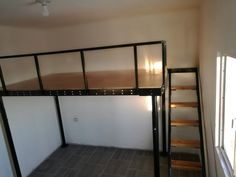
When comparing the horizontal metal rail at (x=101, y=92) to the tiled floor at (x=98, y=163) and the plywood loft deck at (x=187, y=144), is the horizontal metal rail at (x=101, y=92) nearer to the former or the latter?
the plywood loft deck at (x=187, y=144)

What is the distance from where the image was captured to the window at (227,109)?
1.77m

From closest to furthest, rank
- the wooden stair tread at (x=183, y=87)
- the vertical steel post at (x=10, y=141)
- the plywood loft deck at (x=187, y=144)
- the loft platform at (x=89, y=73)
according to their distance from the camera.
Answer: the loft platform at (x=89, y=73) < the plywood loft deck at (x=187, y=144) < the vertical steel post at (x=10, y=141) < the wooden stair tread at (x=183, y=87)

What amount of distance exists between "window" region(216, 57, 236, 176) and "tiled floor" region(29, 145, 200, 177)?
174 centimetres

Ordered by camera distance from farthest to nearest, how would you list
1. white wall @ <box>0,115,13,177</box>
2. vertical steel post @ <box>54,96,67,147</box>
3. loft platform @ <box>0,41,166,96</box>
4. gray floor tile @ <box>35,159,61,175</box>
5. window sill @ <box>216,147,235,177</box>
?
vertical steel post @ <box>54,96,67,147</box> < gray floor tile @ <box>35,159,61,175</box> < white wall @ <box>0,115,13,177</box> < loft platform @ <box>0,41,166,96</box> < window sill @ <box>216,147,235,177</box>

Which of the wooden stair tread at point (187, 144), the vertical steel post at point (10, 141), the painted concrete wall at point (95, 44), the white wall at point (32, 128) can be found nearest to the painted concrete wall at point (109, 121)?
the painted concrete wall at point (95, 44)

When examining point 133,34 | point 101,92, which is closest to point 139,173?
point 101,92

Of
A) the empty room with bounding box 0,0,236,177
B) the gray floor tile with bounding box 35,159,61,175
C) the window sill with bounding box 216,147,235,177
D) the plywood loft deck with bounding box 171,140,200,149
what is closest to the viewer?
the window sill with bounding box 216,147,235,177

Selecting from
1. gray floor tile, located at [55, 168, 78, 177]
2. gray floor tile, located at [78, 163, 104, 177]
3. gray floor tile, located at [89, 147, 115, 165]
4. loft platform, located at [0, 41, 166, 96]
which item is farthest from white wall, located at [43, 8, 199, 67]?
gray floor tile, located at [55, 168, 78, 177]

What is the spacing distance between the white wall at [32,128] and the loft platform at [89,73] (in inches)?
19.5

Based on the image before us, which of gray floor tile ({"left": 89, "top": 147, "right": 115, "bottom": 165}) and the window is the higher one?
the window

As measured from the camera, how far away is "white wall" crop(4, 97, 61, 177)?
11.7 feet

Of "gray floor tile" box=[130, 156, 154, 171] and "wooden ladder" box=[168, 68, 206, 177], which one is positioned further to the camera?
"gray floor tile" box=[130, 156, 154, 171]

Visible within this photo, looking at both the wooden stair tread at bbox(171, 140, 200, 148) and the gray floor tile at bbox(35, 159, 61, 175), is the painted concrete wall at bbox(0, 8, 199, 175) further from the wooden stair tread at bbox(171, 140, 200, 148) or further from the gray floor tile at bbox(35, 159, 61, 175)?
the wooden stair tread at bbox(171, 140, 200, 148)

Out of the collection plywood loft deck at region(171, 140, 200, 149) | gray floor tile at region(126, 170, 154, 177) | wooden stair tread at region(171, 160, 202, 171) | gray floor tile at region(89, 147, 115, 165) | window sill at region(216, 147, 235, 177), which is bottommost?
gray floor tile at region(126, 170, 154, 177)
